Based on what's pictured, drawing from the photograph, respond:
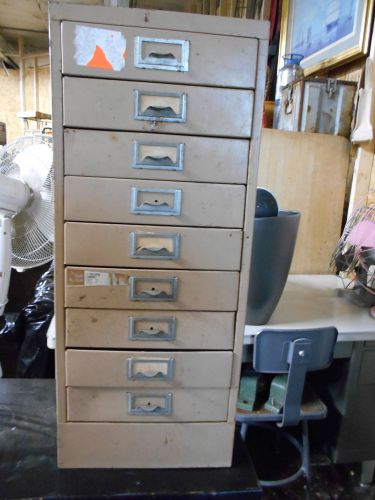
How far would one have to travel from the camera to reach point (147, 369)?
791 millimetres

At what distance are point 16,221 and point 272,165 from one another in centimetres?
107

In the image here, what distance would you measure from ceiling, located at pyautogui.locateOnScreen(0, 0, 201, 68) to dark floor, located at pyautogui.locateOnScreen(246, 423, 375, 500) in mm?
3138

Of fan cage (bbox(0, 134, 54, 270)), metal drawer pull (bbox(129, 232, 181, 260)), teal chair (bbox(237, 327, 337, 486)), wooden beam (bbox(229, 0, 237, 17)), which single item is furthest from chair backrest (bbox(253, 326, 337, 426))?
wooden beam (bbox(229, 0, 237, 17))

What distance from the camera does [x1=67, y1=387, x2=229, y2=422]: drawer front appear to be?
0.80 m

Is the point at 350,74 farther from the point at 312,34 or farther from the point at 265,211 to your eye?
the point at 265,211

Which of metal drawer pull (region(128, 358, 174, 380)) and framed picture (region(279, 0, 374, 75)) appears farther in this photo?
framed picture (region(279, 0, 374, 75))

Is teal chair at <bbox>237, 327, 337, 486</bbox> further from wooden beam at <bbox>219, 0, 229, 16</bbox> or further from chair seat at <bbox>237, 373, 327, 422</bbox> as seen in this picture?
wooden beam at <bbox>219, 0, 229, 16</bbox>

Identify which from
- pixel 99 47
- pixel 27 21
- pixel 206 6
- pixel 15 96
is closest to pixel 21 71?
pixel 15 96

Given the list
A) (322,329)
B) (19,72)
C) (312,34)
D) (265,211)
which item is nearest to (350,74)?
(312,34)

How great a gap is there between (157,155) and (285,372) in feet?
2.48

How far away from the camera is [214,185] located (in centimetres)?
73

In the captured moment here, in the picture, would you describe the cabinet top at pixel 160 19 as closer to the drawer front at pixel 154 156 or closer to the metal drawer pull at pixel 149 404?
the drawer front at pixel 154 156

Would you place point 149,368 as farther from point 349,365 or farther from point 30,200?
point 30,200

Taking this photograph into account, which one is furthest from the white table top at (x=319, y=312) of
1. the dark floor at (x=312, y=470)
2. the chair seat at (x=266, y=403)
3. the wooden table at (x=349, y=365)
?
the dark floor at (x=312, y=470)
